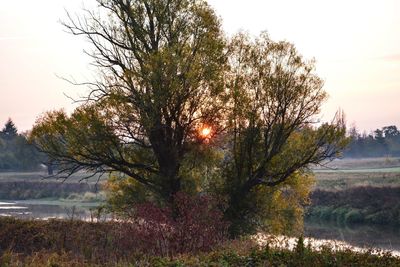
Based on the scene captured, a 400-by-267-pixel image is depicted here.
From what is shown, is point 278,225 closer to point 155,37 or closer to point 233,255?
point 155,37

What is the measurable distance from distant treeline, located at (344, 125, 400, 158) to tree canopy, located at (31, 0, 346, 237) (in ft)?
446

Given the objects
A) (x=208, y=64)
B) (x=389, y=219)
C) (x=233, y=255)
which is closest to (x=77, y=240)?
(x=233, y=255)

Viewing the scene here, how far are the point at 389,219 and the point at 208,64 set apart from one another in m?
23.1

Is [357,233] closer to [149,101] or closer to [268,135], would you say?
[268,135]

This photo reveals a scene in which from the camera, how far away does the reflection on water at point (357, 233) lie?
32.3 m

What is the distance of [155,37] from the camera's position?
92.2 ft

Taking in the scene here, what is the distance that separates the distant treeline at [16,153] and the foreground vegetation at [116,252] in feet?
207

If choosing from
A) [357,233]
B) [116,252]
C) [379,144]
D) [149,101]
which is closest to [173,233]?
[116,252]

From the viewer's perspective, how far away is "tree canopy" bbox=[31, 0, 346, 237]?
2628cm

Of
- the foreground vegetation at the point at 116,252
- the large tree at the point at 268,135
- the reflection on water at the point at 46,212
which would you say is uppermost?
the large tree at the point at 268,135

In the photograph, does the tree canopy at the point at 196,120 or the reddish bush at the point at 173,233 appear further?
the tree canopy at the point at 196,120

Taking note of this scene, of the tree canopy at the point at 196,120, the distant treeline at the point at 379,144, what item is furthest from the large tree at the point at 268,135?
the distant treeline at the point at 379,144

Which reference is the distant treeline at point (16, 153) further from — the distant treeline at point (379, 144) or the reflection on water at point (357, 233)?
the distant treeline at point (379, 144)

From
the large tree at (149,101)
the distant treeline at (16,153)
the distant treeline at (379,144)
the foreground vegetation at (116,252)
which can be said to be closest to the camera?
the foreground vegetation at (116,252)
